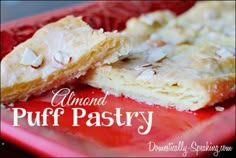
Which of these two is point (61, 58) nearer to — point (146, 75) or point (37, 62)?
point (37, 62)

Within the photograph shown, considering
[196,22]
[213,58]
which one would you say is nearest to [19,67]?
[213,58]

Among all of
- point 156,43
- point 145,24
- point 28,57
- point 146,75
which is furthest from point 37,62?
point 145,24

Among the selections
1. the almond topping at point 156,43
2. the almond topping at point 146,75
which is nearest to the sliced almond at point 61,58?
the almond topping at point 146,75

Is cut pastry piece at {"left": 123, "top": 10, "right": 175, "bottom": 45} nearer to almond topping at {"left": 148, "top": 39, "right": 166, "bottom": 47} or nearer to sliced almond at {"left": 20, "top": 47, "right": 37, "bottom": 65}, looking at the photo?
almond topping at {"left": 148, "top": 39, "right": 166, "bottom": 47}

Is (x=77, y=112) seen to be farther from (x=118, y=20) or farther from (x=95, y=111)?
(x=118, y=20)

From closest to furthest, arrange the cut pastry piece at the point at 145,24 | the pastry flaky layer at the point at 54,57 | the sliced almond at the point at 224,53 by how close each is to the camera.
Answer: the pastry flaky layer at the point at 54,57
the sliced almond at the point at 224,53
the cut pastry piece at the point at 145,24

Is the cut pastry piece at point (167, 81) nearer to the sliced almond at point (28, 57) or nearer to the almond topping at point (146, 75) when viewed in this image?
the almond topping at point (146, 75)

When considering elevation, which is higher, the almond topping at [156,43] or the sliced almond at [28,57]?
the almond topping at [156,43]
